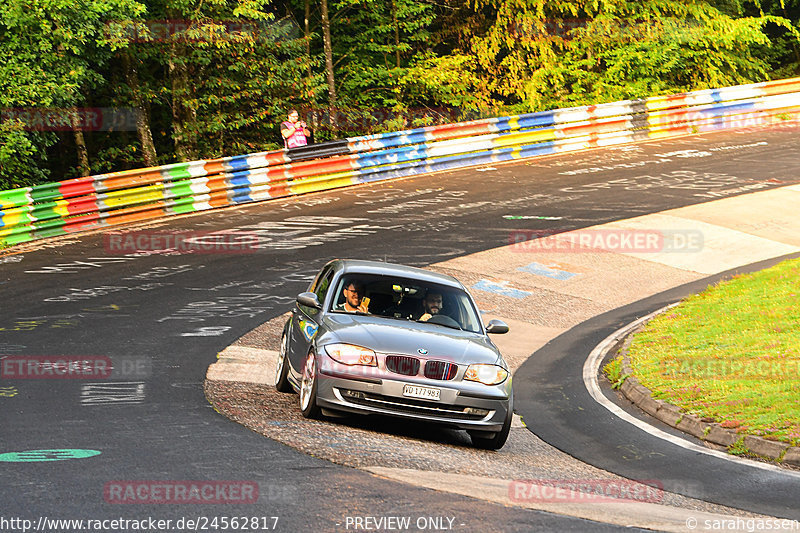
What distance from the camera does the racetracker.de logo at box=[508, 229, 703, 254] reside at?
68.1 ft

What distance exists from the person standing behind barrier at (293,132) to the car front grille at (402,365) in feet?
57.0

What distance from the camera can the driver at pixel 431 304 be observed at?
10.3 metres

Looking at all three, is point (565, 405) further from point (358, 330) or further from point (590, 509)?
point (590, 509)

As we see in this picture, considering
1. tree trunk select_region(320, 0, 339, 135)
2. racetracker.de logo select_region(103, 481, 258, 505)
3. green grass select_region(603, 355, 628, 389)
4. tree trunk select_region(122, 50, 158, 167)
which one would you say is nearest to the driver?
racetracker.de logo select_region(103, 481, 258, 505)

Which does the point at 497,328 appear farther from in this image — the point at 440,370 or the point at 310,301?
the point at 310,301

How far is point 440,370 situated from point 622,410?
403cm

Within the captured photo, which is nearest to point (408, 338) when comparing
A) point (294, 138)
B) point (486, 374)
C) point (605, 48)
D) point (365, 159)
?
point (486, 374)

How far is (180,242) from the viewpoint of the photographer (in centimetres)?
2006

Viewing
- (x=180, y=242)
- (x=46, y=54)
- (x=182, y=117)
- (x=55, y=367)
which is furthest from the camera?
(x=182, y=117)

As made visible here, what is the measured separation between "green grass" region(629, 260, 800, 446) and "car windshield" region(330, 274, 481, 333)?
3.19 meters

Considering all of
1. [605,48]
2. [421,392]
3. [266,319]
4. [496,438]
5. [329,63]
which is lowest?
[496,438]

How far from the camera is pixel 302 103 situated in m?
29.9

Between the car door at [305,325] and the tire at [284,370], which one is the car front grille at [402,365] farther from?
the tire at [284,370]

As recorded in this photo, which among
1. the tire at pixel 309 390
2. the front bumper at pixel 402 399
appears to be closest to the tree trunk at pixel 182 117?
the tire at pixel 309 390
